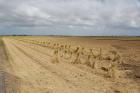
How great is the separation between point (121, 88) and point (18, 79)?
4.96m

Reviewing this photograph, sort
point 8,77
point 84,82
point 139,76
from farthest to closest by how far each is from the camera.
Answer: point 139,76, point 8,77, point 84,82

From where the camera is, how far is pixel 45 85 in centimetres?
1127

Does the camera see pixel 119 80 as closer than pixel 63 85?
No

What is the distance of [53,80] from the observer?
12.5 meters

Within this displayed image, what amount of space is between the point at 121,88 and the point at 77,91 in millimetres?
1972

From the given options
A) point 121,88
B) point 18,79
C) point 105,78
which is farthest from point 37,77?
point 121,88

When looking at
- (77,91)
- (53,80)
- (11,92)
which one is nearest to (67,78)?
(53,80)

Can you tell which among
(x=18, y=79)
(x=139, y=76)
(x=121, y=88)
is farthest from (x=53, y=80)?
(x=139, y=76)

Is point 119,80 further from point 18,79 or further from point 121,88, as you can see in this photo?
point 18,79

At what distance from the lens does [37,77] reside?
13.3m

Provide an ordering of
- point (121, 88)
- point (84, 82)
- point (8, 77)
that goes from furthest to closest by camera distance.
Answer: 1. point (8, 77)
2. point (84, 82)
3. point (121, 88)

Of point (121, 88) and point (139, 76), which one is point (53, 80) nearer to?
point (121, 88)

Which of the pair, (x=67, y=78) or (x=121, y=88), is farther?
(x=67, y=78)

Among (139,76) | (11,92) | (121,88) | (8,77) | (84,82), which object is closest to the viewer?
(11,92)
